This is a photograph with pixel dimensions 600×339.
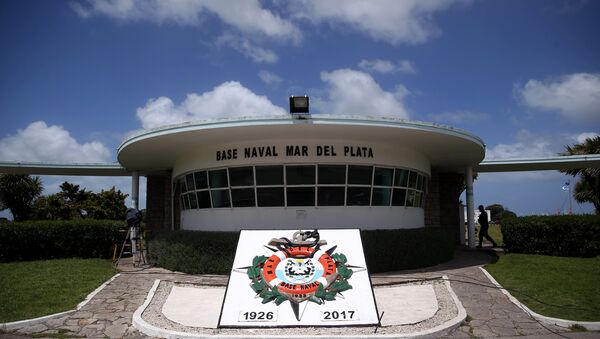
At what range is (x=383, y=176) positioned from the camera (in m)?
13.5

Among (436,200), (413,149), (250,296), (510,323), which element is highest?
(413,149)

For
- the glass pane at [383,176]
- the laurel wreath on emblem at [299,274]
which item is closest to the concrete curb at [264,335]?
the laurel wreath on emblem at [299,274]

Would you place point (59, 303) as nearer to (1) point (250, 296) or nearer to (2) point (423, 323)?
(1) point (250, 296)

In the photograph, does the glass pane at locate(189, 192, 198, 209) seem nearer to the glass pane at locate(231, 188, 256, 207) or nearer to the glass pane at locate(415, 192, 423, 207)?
the glass pane at locate(231, 188, 256, 207)

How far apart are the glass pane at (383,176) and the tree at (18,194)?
102ft

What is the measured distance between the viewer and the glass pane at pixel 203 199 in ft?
45.7

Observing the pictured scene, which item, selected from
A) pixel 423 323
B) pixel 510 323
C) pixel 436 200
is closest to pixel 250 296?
pixel 423 323

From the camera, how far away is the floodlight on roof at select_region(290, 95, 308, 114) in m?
10.8

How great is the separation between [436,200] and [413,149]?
668 centimetres

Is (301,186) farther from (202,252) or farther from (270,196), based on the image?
(202,252)

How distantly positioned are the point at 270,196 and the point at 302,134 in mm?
2006

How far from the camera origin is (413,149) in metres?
14.5

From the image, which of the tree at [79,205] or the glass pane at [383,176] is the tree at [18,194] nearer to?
the tree at [79,205]

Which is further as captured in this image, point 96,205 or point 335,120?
point 96,205
